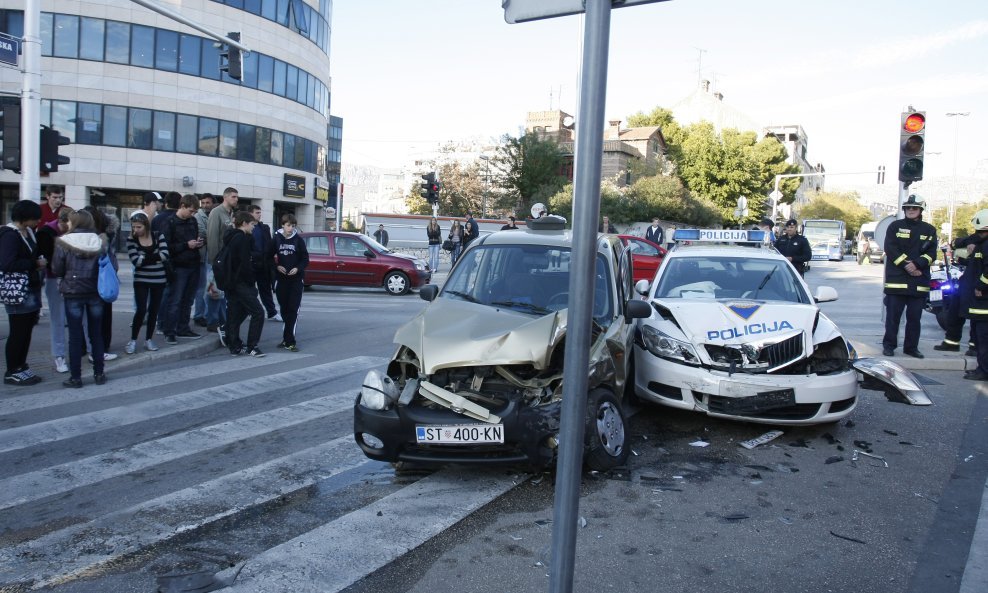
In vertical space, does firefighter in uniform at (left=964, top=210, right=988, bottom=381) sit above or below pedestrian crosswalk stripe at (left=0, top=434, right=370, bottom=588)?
above

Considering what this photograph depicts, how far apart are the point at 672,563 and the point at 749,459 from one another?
2087mm

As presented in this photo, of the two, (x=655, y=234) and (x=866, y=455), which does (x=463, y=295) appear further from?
(x=655, y=234)

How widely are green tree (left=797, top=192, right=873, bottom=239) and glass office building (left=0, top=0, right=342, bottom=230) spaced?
249 feet

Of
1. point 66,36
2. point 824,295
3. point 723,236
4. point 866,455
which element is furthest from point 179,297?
point 66,36

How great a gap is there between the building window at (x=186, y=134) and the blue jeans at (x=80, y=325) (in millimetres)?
30166

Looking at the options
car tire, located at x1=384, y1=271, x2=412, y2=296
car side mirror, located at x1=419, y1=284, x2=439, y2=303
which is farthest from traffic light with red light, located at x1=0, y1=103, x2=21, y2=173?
car side mirror, located at x1=419, y1=284, x2=439, y2=303

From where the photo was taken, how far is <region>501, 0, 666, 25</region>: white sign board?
2.41 metres

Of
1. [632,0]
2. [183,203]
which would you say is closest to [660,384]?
[632,0]

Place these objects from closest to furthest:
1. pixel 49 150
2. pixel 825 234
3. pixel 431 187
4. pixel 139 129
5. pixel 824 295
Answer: pixel 824 295 < pixel 49 150 < pixel 431 187 < pixel 139 129 < pixel 825 234

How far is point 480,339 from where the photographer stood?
4.99m

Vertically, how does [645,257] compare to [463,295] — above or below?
above

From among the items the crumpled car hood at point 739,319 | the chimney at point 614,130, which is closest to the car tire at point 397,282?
the crumpled car hood at point 739,319

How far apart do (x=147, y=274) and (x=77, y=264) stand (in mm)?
1501

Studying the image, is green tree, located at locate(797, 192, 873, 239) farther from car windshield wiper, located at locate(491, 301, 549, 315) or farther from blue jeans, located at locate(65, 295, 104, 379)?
blue jeans, located at locate(65, 295, 104, 379)
